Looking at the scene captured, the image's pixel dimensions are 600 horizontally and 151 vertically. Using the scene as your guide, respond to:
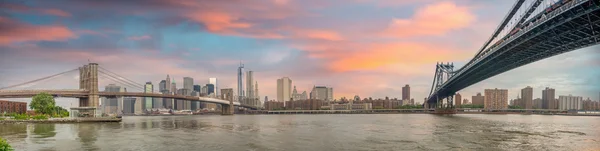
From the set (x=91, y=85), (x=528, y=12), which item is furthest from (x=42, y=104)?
(x=528, y=12)

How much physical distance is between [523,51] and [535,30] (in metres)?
12.1

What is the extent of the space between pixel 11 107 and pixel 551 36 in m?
144

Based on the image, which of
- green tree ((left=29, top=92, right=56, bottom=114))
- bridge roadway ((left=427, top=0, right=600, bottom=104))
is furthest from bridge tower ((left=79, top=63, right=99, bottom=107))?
bridge roadway ((left=427, top=0, right=600, bottom=104))

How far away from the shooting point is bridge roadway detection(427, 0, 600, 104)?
29.6m

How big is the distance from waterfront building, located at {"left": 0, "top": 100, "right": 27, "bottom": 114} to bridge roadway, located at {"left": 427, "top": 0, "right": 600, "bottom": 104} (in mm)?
128279

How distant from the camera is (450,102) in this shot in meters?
136

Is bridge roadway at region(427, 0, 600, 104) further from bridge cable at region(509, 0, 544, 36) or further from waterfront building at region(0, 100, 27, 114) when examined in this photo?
waterfront building at region(0, 100, 27, 114)

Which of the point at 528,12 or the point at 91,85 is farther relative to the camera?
the point at 91,85

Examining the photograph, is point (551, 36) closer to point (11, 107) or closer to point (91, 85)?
point (91, 85)

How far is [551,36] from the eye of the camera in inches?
1507

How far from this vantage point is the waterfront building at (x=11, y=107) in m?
121

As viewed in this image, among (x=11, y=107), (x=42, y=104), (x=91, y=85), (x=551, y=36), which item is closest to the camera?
(x=551, y=36)

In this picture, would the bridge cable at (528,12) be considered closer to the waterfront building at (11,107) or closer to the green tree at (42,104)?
the green tree at (42,104)

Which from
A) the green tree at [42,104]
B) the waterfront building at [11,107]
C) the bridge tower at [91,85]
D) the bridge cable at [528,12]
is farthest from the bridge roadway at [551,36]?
the waterfront building at [11,107]
